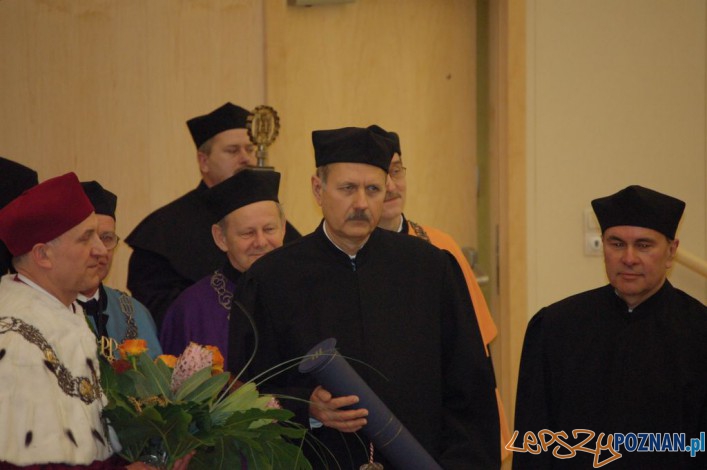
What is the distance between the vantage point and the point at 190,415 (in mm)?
3006

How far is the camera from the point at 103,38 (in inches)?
233

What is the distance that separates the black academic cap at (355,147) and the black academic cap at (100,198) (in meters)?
1.13

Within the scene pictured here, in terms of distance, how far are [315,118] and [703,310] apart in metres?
2.88

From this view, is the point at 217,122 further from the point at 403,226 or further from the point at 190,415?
the point at 190,415

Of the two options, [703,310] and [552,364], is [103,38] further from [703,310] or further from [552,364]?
[703,310]

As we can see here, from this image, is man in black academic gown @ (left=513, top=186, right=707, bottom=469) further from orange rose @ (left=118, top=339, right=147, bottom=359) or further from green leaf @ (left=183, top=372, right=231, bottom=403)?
orange rose @ (left=118, top=339, right=147, bottom=359)

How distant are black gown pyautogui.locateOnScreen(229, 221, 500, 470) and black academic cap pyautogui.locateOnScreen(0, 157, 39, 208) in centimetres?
95


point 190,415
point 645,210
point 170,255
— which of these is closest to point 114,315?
point 170,255

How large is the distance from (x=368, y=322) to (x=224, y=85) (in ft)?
8.68

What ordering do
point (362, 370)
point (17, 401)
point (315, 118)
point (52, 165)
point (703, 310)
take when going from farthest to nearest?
point (315, 118)
point (52, 165)
point (703, 310)
point (362, 370)
point (17, 401)

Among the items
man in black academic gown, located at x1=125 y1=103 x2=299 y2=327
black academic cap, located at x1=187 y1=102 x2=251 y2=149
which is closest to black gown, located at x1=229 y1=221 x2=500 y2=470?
man in black academic gown, located at x1=125 y1=103 x2=299 y2=327

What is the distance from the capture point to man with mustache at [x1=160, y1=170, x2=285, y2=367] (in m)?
4.58

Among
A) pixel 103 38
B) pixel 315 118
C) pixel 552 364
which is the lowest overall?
pixel 552 364

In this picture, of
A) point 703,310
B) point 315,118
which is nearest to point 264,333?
point 703,310
